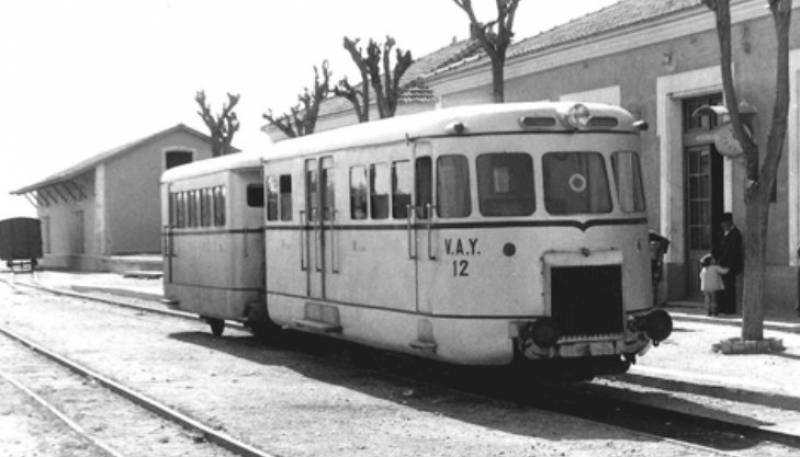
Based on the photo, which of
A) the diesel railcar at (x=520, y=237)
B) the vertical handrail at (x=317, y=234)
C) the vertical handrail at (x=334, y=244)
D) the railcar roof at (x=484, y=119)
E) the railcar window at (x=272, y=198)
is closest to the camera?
the diesel railcar at (x=520, y=237)

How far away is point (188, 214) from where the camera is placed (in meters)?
19.8

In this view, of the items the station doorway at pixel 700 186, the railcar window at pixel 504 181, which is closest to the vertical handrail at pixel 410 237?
the railcar window at pixel 504 181

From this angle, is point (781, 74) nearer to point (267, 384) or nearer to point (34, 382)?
point (267, 384)

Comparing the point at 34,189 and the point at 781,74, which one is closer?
the point at 781,74

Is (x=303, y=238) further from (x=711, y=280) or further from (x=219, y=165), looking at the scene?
(x=711, y=280)

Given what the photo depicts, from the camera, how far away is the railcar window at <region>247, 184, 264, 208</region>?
17562mm

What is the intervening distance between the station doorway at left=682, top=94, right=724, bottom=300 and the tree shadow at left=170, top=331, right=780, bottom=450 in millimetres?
6950

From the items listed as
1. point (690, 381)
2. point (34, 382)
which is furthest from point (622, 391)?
point (34, 382)

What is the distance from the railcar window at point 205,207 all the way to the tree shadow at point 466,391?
2.01 metres

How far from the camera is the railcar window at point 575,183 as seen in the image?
11484 mm

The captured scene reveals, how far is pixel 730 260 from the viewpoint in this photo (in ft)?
61.4

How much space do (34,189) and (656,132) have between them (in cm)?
4939

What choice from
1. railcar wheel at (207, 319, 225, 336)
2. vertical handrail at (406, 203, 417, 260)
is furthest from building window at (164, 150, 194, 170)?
vertical handrail at (406, 203, 417, 260)

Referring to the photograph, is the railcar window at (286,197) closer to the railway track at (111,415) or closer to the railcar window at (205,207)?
the railway track at (111,415)
